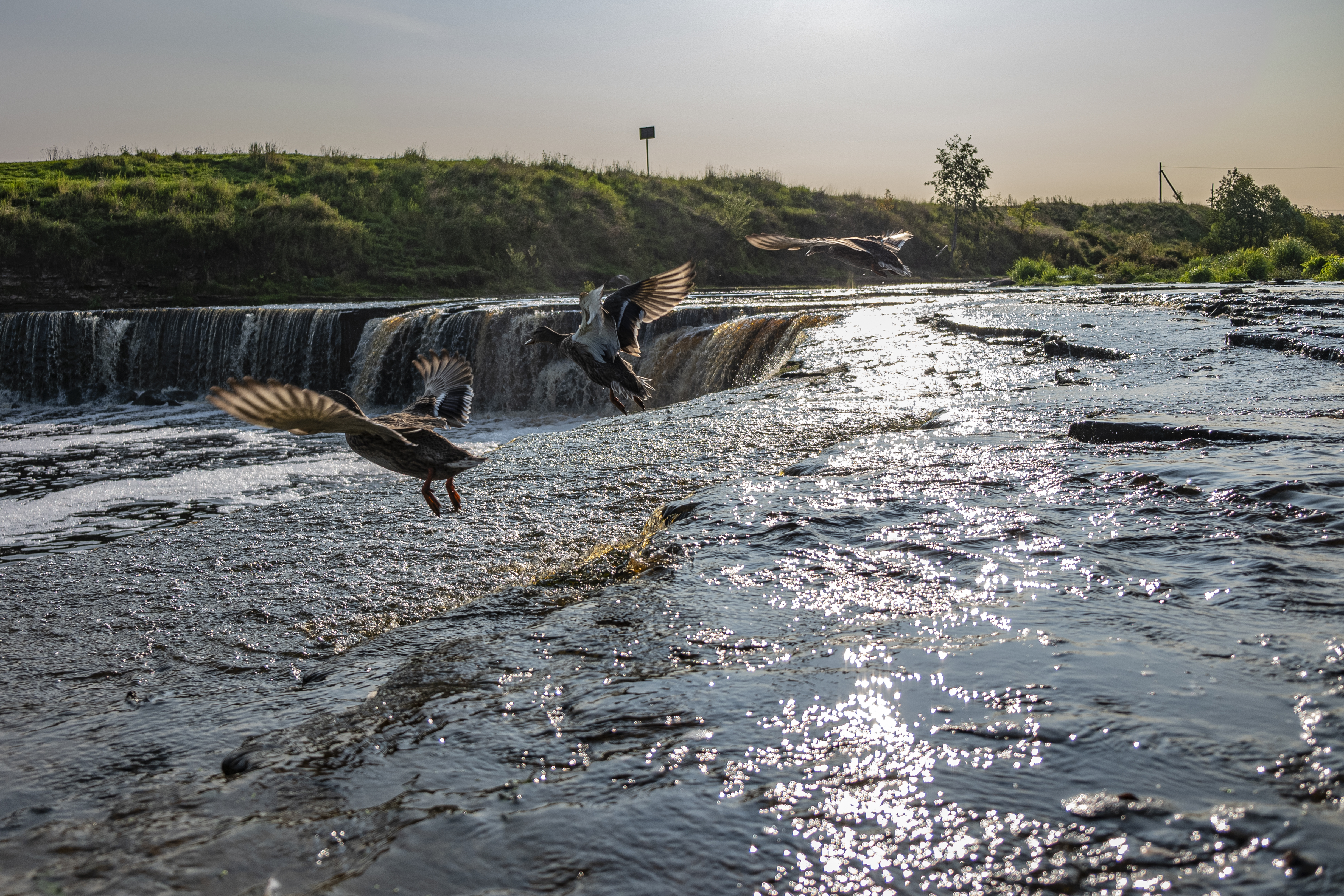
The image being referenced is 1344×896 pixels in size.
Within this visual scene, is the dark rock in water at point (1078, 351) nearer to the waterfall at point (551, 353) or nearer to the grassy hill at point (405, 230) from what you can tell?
the waterfall at point (551, 353)

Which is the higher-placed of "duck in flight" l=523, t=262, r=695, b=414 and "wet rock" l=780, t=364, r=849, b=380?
"duck in flight" l=523, t=262, r=695, b=414

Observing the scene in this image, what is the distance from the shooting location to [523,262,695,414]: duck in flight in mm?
6395

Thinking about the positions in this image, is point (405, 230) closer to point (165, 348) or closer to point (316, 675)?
point (165, 348)

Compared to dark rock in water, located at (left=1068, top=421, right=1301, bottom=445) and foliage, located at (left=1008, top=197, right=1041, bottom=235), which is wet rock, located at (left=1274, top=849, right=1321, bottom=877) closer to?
dark rock in water, located at (left=1068, top=421, right=1301, bottom=445)

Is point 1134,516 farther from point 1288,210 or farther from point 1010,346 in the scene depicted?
point 1288,210

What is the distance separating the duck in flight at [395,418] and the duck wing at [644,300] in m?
1.35

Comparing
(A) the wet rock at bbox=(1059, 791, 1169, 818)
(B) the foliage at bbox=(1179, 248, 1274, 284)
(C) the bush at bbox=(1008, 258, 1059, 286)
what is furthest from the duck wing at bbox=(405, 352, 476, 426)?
(C) the bush at bbox=(1008, 258, 1059, 286)

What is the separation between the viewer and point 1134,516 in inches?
167

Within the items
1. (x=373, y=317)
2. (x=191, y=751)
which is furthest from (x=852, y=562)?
(x=373, y=317)

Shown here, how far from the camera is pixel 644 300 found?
274 inches

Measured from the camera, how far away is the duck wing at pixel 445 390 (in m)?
5.31

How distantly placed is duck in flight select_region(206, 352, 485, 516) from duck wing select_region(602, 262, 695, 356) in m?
1.35

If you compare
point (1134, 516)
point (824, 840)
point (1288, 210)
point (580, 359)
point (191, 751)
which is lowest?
point (191, 751)

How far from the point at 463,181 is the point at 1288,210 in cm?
3920
